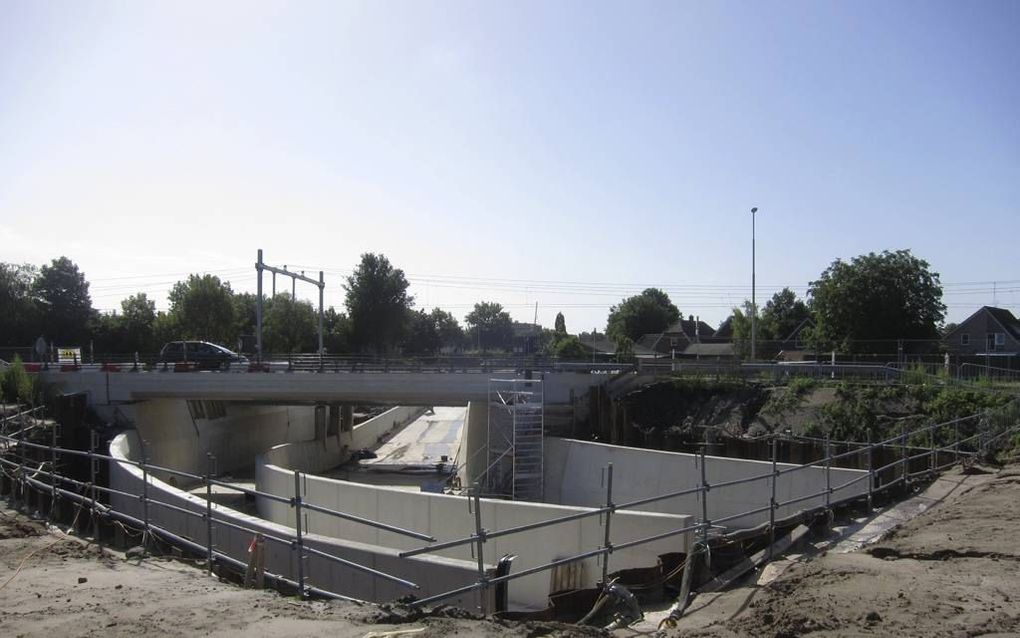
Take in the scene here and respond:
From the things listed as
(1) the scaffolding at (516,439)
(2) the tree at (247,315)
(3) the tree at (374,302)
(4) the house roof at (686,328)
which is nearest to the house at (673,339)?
(4) the house roof at (686,328)

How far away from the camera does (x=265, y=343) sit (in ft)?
235

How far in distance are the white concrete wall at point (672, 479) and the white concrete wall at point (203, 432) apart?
1761 cm

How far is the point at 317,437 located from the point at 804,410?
1072 inches

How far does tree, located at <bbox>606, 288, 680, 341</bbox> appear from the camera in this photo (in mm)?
115188

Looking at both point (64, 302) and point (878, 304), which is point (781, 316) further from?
point (64, 302)

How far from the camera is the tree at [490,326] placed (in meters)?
163

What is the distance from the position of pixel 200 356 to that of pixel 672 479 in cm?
2636

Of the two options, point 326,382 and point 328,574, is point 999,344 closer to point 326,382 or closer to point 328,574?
point 326,382

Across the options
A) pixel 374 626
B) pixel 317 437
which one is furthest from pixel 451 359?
pixel 374 626

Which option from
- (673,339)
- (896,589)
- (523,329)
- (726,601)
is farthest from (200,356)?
(523,329)

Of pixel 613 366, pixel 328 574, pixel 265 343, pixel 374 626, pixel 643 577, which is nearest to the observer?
pixel 374 626

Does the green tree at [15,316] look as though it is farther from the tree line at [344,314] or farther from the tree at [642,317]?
the tree at [642,317]

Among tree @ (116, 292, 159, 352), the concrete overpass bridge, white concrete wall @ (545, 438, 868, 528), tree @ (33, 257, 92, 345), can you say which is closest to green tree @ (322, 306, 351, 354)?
tree @ (116, 292, 159, 352)

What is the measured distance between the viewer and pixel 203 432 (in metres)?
39.4
